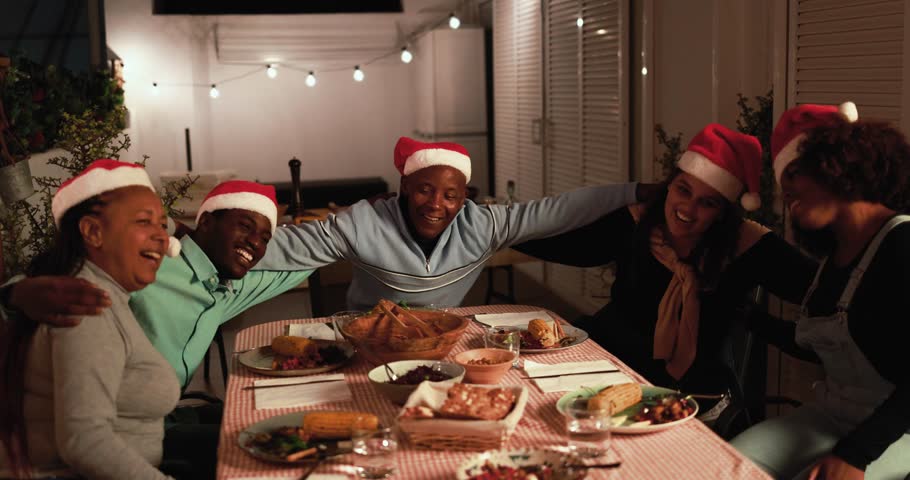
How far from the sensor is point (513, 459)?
1637 millimetres

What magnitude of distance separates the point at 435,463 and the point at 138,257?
2.45 feet

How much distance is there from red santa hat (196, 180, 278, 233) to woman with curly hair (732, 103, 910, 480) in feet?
4.43

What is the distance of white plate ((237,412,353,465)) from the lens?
167 centimetres

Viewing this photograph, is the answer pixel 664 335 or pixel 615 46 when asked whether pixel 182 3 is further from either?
pixel 664 335

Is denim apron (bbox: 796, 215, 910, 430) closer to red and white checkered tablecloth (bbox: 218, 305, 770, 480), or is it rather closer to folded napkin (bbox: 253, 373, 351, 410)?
red and white checkered tablecloth (bbox: 218, 305, 770, 480)

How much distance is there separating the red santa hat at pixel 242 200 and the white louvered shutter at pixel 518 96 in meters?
4.09

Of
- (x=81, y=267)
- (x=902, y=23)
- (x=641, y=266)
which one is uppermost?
(x=902, y=23)

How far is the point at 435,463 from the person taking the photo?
1663 millimetres

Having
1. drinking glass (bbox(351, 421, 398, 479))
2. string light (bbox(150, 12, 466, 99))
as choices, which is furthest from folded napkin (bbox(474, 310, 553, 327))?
string light (bbox(150, 12, 466, 99))

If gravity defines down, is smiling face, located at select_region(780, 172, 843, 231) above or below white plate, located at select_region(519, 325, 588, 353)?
above

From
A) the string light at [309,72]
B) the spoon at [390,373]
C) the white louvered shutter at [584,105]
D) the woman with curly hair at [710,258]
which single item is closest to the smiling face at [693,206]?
the woman with curly hair at [710,258]

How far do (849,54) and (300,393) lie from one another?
2317 mm

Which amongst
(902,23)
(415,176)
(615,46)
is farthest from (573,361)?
(615,46)

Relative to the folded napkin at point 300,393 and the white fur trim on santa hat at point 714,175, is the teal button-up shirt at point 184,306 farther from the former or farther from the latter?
the white fur trim on santa hat at point 714,175
